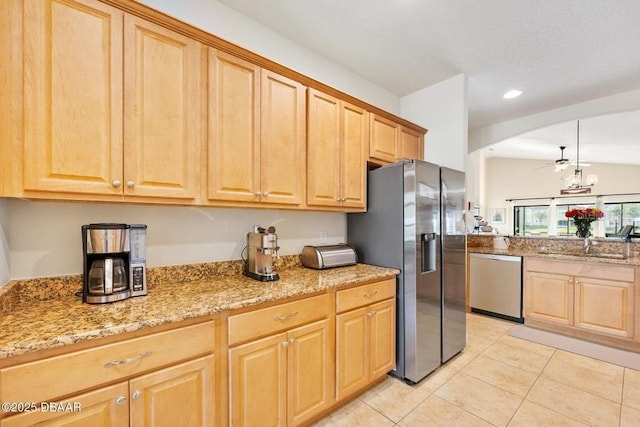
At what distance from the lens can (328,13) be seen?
208 cm

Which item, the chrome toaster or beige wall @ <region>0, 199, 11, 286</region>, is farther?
the chrome toaster

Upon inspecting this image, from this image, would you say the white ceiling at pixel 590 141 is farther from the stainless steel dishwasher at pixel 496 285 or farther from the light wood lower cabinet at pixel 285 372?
the light wood lower cabinet at pixel 285 372

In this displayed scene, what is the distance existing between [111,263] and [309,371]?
123cm

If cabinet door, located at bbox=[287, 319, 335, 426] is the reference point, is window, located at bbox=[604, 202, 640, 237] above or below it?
above

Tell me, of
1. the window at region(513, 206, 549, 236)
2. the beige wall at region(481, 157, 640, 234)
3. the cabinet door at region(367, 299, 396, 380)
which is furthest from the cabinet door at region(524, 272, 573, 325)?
the window at region(513, 206, 549, 236)

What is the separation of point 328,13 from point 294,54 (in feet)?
1.58

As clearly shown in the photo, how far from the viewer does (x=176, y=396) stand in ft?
Answer: 3.98

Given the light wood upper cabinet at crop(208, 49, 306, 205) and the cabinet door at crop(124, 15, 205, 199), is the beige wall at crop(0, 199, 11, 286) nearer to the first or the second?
the cabinet door at crop(124, 15, 205, 199)

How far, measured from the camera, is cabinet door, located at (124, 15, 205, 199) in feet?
4.51

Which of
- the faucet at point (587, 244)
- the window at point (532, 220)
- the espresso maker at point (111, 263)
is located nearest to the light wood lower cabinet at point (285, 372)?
the espresso maker at point (111, 263)

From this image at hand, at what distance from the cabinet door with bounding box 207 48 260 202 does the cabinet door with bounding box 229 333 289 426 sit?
858 millimetres

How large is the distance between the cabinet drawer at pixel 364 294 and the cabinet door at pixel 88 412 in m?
1.18

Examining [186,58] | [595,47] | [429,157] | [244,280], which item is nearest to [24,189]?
[186,58]

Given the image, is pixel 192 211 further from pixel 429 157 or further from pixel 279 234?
pixel 429 157
